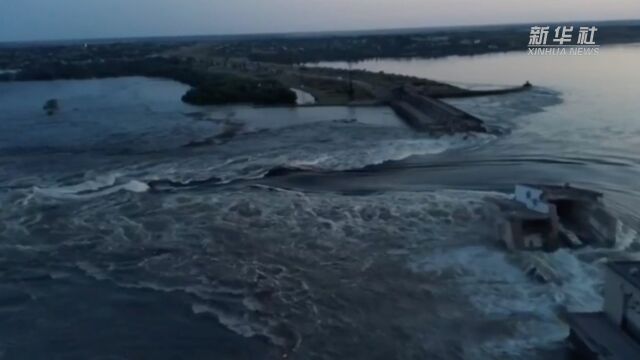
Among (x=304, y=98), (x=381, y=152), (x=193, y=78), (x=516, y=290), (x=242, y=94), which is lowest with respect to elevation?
(x=193, y=78)

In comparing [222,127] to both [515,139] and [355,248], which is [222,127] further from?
[355,248]

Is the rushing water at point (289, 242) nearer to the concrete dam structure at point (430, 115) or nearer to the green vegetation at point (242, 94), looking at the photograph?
the concrete dam structure at point (430, 115)

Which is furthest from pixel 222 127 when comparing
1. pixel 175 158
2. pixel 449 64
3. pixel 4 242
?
pixel 449 64

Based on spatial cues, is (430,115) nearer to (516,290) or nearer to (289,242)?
(289,242)

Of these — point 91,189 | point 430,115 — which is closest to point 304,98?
point 430,115

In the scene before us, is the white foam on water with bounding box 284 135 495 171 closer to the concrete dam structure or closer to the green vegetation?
the concrete dam structure

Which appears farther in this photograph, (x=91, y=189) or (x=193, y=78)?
(x=193, y=78)

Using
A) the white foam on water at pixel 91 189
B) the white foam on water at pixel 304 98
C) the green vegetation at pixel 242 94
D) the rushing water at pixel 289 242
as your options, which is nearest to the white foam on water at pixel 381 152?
the rushing water at pixel 289 242
